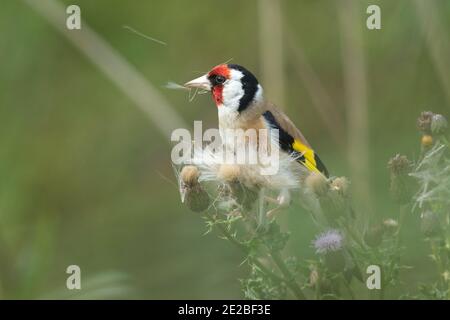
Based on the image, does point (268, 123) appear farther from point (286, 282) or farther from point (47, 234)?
point (286, 282)

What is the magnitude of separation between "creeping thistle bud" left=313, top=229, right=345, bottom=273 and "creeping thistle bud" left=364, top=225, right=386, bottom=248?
45 mm

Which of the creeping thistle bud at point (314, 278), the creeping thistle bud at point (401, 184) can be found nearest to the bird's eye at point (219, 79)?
the creeping thistle bud at point (401, 184)

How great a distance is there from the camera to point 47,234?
2.11 metres

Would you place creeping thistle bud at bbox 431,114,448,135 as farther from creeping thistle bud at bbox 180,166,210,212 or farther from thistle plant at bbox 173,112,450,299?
creeping thistle bud at bbox 180,166,210,212

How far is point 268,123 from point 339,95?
950 millimetres

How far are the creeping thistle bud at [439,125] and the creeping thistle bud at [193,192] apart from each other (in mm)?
400

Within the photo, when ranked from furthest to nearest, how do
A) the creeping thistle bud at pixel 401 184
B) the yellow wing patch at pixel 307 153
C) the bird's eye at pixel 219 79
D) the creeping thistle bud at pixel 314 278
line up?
the bird's eye at pixel 219 79
the yellow wing patch at pixel 307 153
the creeping thistle bud at pixel 401 184
the creeping thistle bud at pixel 314 278

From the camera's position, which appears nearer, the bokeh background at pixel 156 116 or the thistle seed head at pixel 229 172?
the thistle seed head at pixel 229 172

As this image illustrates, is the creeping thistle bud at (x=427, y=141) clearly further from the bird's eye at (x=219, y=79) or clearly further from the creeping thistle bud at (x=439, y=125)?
the bird's eye at (x=219, y=79)

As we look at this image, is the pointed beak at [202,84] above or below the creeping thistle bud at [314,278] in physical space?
above

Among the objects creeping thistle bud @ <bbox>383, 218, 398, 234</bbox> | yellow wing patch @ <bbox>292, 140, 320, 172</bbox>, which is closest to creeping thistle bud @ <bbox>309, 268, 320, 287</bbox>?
creeping thistle bud @ <bbox>383, 218, 398, 234</bbox>

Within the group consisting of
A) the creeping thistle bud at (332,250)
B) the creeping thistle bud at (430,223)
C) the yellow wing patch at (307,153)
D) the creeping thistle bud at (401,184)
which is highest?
the yellow wing patch at (307,153)

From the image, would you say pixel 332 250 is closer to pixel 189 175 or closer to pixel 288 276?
pixel 288 276

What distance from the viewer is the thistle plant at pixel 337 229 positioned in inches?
55.1
